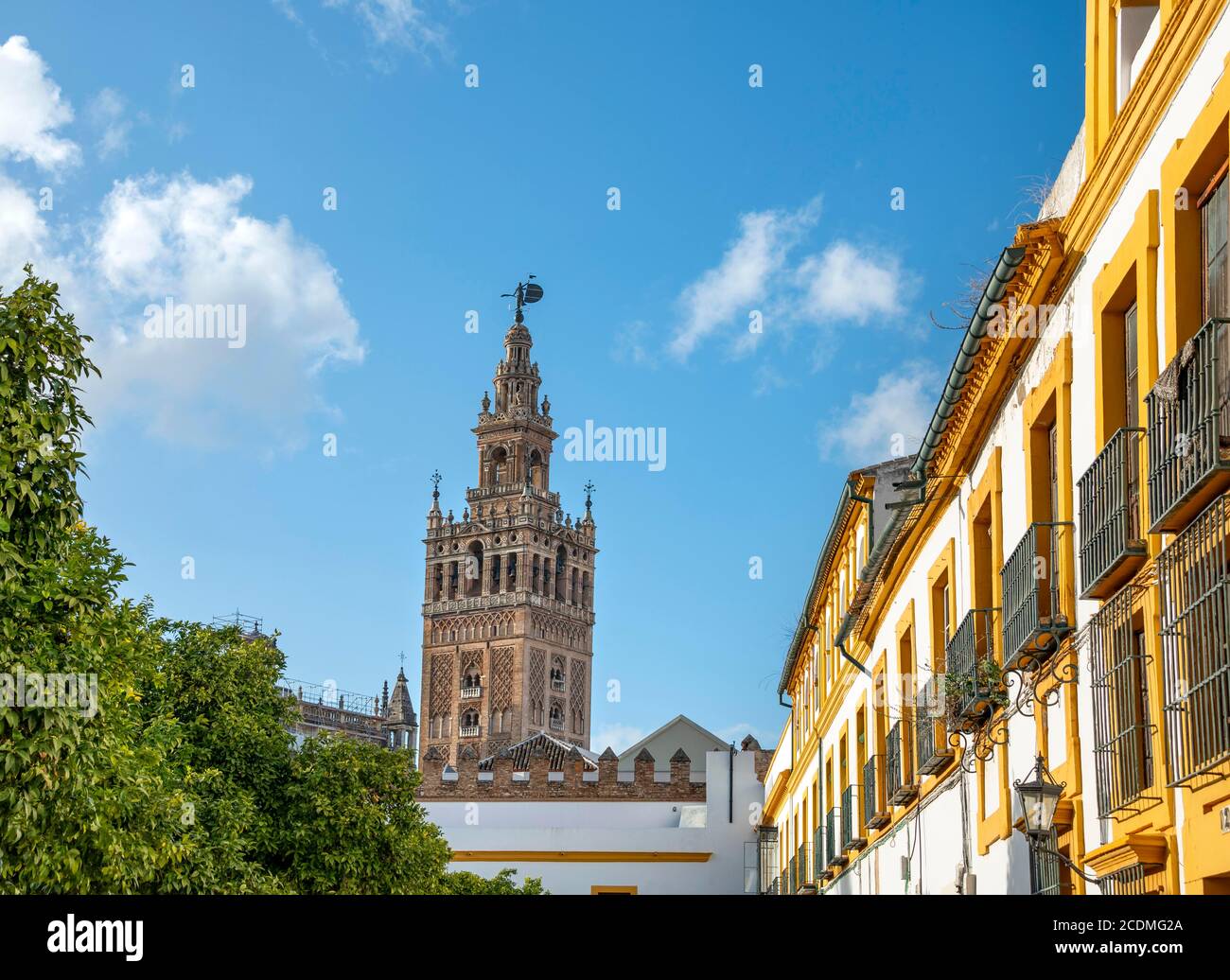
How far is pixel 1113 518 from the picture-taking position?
9375 mm

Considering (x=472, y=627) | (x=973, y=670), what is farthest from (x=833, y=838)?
(x=472, y=627)

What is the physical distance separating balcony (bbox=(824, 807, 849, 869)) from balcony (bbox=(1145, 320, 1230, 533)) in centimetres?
1709

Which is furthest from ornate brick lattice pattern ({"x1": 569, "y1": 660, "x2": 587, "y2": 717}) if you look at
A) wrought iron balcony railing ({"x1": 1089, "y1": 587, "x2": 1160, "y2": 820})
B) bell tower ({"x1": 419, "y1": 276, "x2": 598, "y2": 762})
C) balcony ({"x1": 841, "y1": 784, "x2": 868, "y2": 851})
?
wrought iron balcony railing ({"x1": 1089, "y1": 587, "x2": 1160, "y2": 820})

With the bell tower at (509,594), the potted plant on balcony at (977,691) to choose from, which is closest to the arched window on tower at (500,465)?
the bell tower at (509,594)

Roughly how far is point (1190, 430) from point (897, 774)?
11.5 metres

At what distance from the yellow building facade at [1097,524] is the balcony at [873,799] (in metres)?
1.09

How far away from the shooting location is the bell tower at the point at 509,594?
412 ft

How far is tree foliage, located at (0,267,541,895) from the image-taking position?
37.7ft

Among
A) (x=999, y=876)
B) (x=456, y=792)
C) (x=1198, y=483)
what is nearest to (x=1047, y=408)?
(x=999, y=876)

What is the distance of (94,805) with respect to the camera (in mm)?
12289

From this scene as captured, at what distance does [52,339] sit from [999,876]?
28.2 feet

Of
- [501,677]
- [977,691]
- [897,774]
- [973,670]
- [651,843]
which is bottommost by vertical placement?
[651,843]

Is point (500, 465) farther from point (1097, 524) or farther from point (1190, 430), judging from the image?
point (1190, 430)
